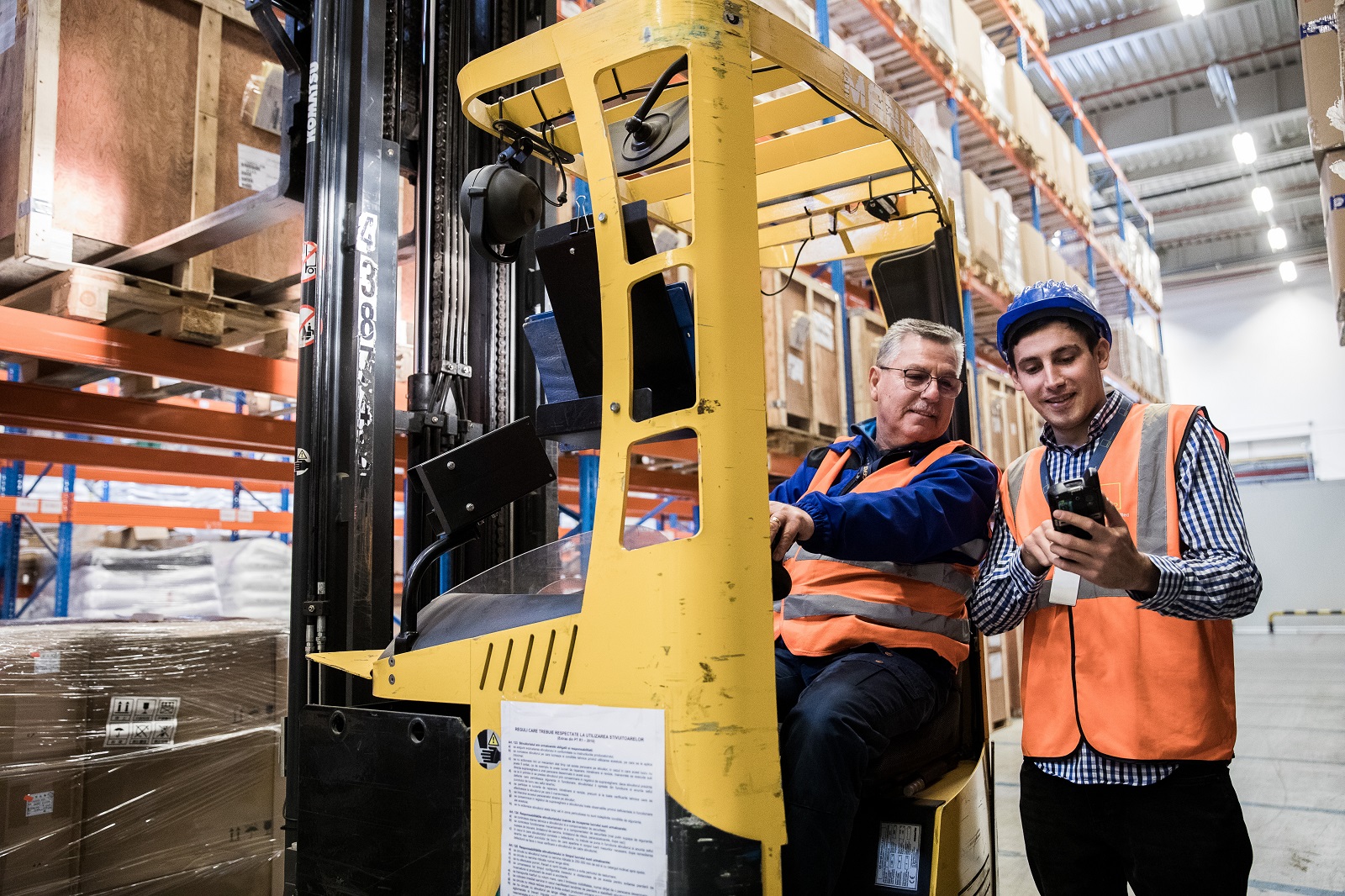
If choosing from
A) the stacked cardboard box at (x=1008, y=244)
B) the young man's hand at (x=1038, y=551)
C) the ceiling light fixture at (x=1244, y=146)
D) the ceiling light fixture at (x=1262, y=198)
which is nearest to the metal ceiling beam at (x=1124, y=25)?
the ceiling light fixture at (x=1244, y=146)

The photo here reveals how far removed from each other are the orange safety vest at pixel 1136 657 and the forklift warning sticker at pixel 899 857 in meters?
0.40

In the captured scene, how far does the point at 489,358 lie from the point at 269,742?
2.07m

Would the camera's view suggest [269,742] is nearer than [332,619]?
No

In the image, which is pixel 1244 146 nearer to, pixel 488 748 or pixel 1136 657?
pixel 1136 657

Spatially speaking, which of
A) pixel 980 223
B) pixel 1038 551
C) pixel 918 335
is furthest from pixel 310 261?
pixel 980 223

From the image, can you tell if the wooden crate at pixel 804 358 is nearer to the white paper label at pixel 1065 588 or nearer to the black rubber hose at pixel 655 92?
the white paper label at pixel 1065 588

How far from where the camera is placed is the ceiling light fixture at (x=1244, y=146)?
15.4 metres

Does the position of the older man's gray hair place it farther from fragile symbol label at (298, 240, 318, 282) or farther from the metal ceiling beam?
the metal ceiling beam

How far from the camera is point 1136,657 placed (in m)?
1.96

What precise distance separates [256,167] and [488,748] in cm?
320

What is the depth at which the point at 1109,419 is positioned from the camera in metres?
2.17

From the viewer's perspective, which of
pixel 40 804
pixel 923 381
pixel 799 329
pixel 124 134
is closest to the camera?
pixel 923 381

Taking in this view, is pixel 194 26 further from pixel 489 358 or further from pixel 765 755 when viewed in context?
pixel 765 755

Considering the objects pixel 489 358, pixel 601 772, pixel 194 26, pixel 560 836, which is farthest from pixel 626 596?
pixel 194 26
